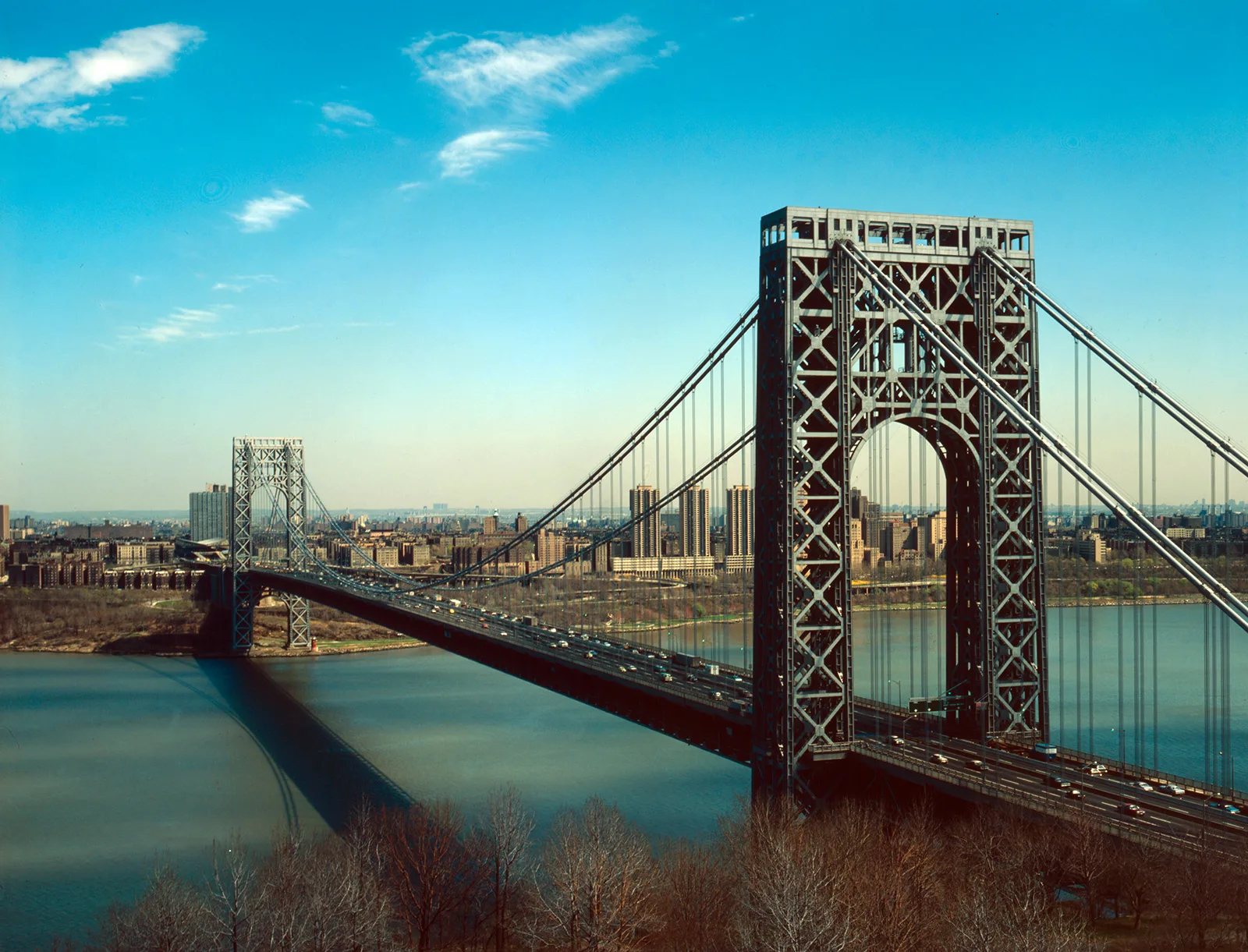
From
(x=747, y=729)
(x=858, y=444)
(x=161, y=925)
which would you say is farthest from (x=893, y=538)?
(x=161, y=925)

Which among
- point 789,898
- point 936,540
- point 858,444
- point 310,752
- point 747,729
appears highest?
point 858,444

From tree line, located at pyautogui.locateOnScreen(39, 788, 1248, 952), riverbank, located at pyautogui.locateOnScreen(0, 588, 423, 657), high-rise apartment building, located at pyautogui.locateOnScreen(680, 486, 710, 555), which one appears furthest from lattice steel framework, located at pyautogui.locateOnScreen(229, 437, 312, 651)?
tree line, located at pyautogui.locateOnScreen(39, 788, 1248, 952)

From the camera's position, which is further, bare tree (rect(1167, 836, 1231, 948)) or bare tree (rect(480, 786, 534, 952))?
bare tree (rect(480, 786, 534, 952))

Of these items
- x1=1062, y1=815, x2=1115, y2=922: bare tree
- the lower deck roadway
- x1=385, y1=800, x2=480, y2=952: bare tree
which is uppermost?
the lower deck roadway

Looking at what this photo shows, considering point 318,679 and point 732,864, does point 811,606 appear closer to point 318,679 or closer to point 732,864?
point 732,864

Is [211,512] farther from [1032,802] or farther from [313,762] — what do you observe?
[1032,802]

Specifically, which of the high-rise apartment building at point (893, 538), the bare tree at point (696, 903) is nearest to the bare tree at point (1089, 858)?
the bare tree at point (696, 903)

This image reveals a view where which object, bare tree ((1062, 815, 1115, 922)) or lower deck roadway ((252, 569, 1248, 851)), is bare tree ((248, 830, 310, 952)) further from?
bare tree ((1062, 815, 1115, 922))

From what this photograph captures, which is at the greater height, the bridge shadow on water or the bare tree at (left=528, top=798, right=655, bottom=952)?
the bare tree at (left=528, top=798, right=655, bottom=952)
